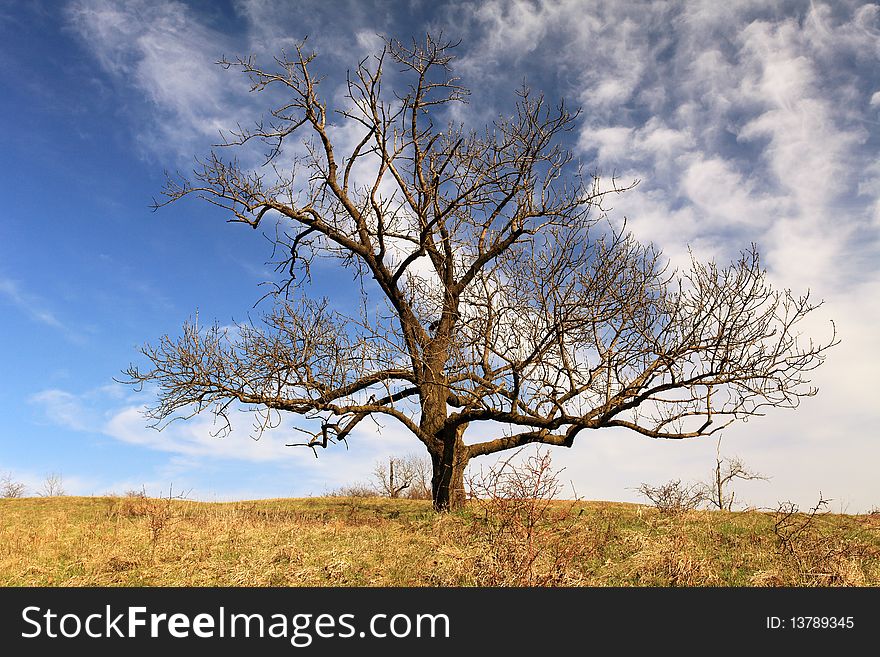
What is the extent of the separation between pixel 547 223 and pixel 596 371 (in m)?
3.69

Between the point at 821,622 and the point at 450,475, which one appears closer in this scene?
the point at 821,622

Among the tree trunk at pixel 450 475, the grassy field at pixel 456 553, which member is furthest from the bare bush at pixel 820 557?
the tree trunk at pixel 450 475

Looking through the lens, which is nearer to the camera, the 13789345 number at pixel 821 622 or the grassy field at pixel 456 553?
the 13789345 number at pixel 821 622

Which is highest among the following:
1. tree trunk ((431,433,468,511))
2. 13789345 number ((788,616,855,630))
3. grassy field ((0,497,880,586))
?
tree trunk ((431,433,468,511))

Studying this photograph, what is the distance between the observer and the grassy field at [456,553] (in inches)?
323

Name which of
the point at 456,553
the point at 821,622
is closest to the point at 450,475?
the point at 456,553

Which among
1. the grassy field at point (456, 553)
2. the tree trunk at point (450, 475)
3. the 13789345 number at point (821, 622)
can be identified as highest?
the tree trunk at point (450, 475)

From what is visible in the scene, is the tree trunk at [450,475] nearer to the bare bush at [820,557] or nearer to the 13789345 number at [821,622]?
the bare bush at [820,557]

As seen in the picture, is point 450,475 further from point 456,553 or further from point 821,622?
point 821,622

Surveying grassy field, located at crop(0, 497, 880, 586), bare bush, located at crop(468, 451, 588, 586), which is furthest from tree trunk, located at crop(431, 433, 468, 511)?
bare bush, located at crop(468, 451, 588, 586)

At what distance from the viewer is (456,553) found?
347 inches

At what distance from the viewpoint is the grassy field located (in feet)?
26.9

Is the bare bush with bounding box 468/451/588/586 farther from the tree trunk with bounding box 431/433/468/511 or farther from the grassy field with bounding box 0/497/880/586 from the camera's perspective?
the tree trunk with bounding box 431/433/468/511

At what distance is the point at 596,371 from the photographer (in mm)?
13922
